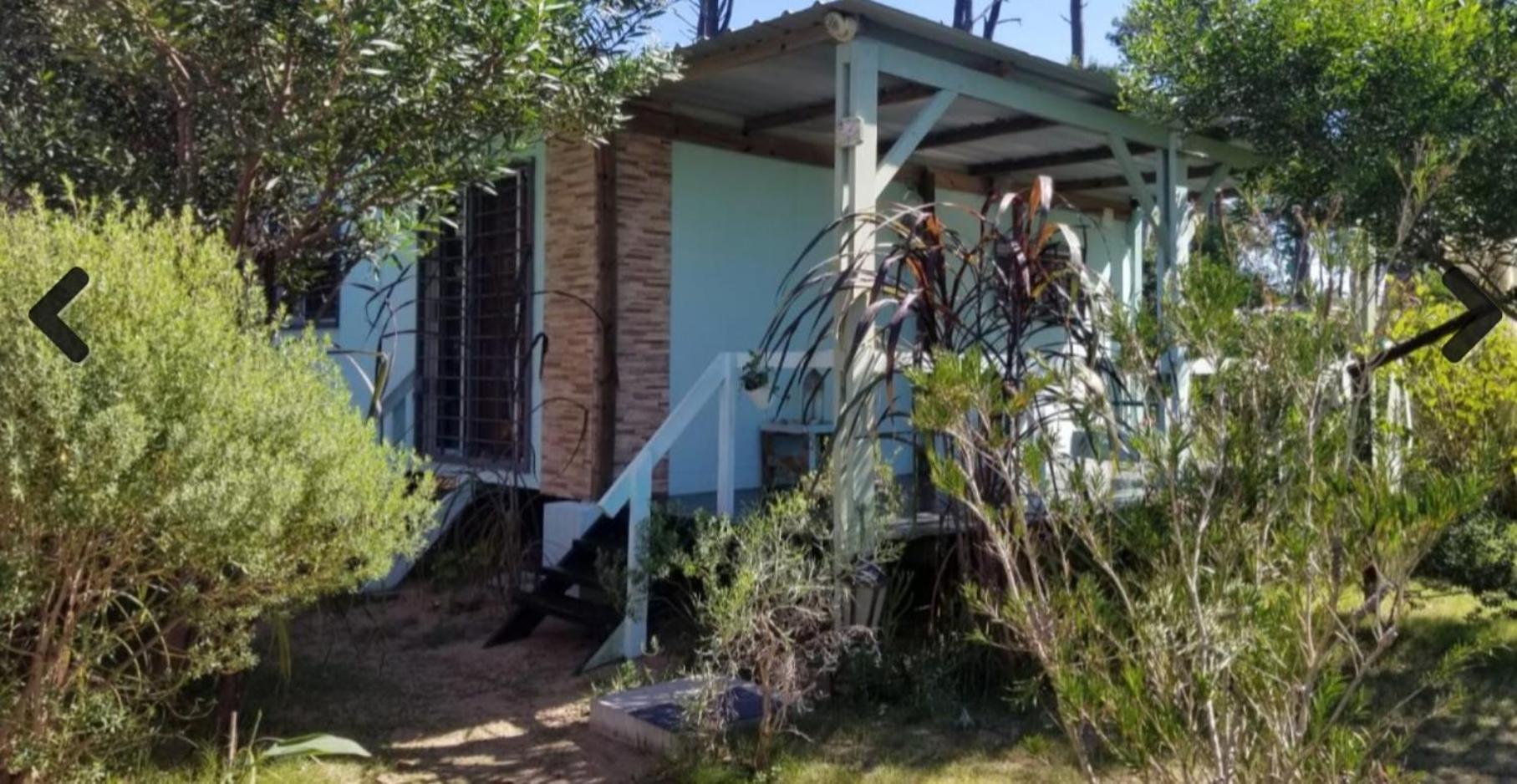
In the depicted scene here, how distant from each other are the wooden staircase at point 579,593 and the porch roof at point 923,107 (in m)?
2.66

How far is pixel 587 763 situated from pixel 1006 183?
7.05 meters

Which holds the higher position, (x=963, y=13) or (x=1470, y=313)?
(x=963, y=13)

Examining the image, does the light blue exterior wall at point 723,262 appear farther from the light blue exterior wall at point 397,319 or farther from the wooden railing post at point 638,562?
the wooden railing post at point 638,562

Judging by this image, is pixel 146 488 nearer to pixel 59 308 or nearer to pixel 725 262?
pixel 59 308

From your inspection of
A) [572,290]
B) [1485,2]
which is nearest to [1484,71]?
[1485,2]

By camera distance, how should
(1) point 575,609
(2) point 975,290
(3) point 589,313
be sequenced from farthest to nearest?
(3) point 589,313
(1) point 575,609
(2) point 975,290

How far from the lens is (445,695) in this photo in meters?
6.50

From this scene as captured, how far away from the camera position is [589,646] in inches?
288

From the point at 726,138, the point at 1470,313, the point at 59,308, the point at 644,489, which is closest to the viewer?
the point at 1470,313

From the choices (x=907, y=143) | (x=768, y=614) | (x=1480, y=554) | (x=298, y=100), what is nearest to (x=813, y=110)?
(x=907, y=143)

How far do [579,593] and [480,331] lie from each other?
10.2 ft

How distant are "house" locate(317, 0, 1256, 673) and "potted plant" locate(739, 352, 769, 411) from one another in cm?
10

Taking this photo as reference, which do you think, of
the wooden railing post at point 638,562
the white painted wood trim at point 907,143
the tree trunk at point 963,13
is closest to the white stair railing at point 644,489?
the wooden railing post at point 638,562

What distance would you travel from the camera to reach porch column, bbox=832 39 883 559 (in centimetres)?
611
